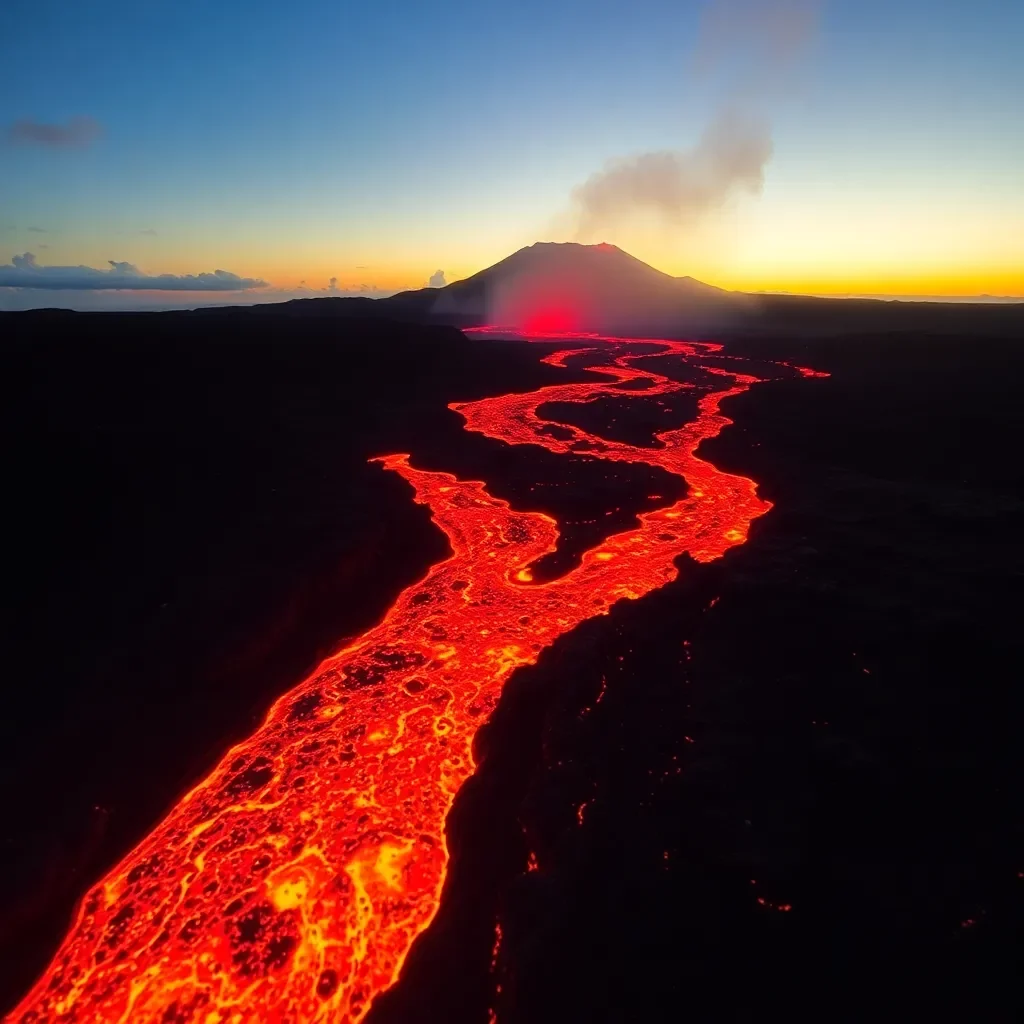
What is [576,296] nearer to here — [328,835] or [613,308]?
[613,308]

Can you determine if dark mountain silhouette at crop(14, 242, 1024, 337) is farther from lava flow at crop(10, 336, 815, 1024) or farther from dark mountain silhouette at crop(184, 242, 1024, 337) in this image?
lava flow at crop(10, 336, 815, 1024)

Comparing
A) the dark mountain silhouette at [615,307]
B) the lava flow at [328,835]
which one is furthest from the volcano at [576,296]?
the lava flow at [328,835]

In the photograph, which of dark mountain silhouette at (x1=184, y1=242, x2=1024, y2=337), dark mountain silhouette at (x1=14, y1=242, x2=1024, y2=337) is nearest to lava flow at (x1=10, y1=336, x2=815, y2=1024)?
dark mountain silhouette at (x1=14, y1=242, x2=1024, y2=337)

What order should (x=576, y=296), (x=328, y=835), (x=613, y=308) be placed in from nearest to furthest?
(x=328, y=835), (x=613, y=308), (x=576, y=296)

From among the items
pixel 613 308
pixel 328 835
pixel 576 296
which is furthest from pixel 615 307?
pixel 328 835

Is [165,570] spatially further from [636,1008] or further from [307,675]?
[636,1008]
